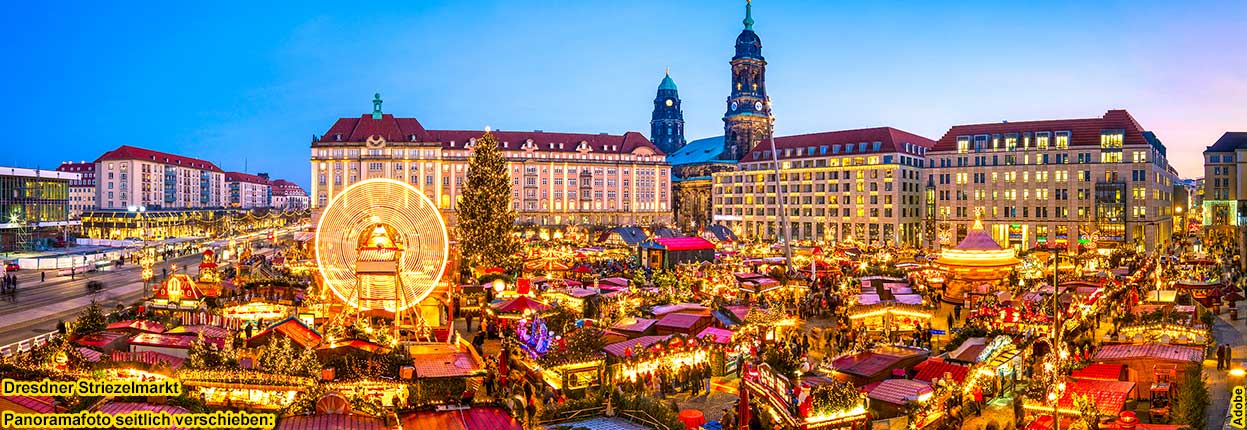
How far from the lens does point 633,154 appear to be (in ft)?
387

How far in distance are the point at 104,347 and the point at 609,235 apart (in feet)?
192

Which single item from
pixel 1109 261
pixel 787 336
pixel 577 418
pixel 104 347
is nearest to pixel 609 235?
pixel 1109 261

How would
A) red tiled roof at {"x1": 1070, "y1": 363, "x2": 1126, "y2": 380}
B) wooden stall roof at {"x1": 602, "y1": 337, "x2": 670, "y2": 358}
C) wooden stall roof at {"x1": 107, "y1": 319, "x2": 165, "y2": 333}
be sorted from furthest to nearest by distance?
1. wooden stall roof at {"x1": 107, "y1": 319, "x2": 165, "y2": 333}
2. wooden stall roof at {"x1": 602, "y1": 337, "x2": 670, "y2": 358}
3. red tiled roof at {"x1": 1070, "y1": 363, "x2": 1126, "y2": 380}

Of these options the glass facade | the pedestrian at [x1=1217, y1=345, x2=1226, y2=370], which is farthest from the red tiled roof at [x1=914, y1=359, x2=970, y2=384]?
the glass facade

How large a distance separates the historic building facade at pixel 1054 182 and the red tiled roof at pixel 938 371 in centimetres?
6133

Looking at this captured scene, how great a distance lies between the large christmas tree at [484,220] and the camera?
4747cm

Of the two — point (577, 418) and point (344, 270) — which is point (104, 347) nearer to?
point (344, 270)

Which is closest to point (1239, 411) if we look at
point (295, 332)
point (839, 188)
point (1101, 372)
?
point (1101, 372)

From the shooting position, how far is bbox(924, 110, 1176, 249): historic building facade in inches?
3125

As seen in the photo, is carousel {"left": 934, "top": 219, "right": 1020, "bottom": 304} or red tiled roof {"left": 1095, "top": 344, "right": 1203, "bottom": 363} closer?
red tiled roof {"left": 1095, "top": 344, "right": 1203, "bottom": 363}

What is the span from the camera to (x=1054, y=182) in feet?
274

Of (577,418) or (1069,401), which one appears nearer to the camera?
(577,418)

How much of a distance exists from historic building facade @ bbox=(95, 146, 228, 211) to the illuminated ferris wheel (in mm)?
139328

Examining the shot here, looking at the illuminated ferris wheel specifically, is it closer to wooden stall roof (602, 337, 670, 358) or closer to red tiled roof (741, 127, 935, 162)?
wooden stall roof (602, 337, 670, 358)
